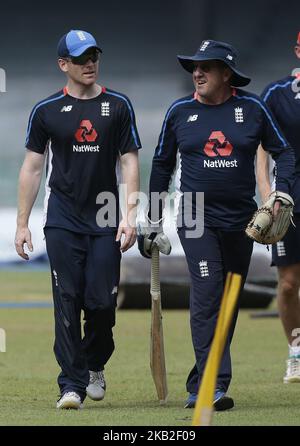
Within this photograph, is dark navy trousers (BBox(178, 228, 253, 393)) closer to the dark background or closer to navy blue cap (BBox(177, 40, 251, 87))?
navy blue cap (BBox(177, 40, 251, 87))

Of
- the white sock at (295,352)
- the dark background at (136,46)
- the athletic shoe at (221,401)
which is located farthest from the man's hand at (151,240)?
the dark background at (136,46)

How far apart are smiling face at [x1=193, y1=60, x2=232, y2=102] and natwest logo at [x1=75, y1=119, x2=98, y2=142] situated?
0.71m

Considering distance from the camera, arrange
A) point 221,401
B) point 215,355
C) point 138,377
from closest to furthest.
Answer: point 215,355 < point 221,401 < point 138,377

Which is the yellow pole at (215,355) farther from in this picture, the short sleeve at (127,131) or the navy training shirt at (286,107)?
the navy training shirt at (286,107)

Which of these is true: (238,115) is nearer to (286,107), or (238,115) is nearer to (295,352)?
(286,107)

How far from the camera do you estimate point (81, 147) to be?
805cm

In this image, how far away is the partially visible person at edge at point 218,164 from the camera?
798 cm

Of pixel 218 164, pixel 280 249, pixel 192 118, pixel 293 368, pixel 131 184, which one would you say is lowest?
pixel 293 368

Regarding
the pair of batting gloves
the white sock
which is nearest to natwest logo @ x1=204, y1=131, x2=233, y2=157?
the pair of batting gloves

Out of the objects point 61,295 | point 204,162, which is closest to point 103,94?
point 204,162

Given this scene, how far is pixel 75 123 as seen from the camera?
806cm

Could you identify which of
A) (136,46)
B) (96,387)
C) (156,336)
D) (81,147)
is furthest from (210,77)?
(136,46)

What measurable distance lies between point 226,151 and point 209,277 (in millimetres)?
800

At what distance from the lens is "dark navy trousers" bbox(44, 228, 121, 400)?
8.01 metres
